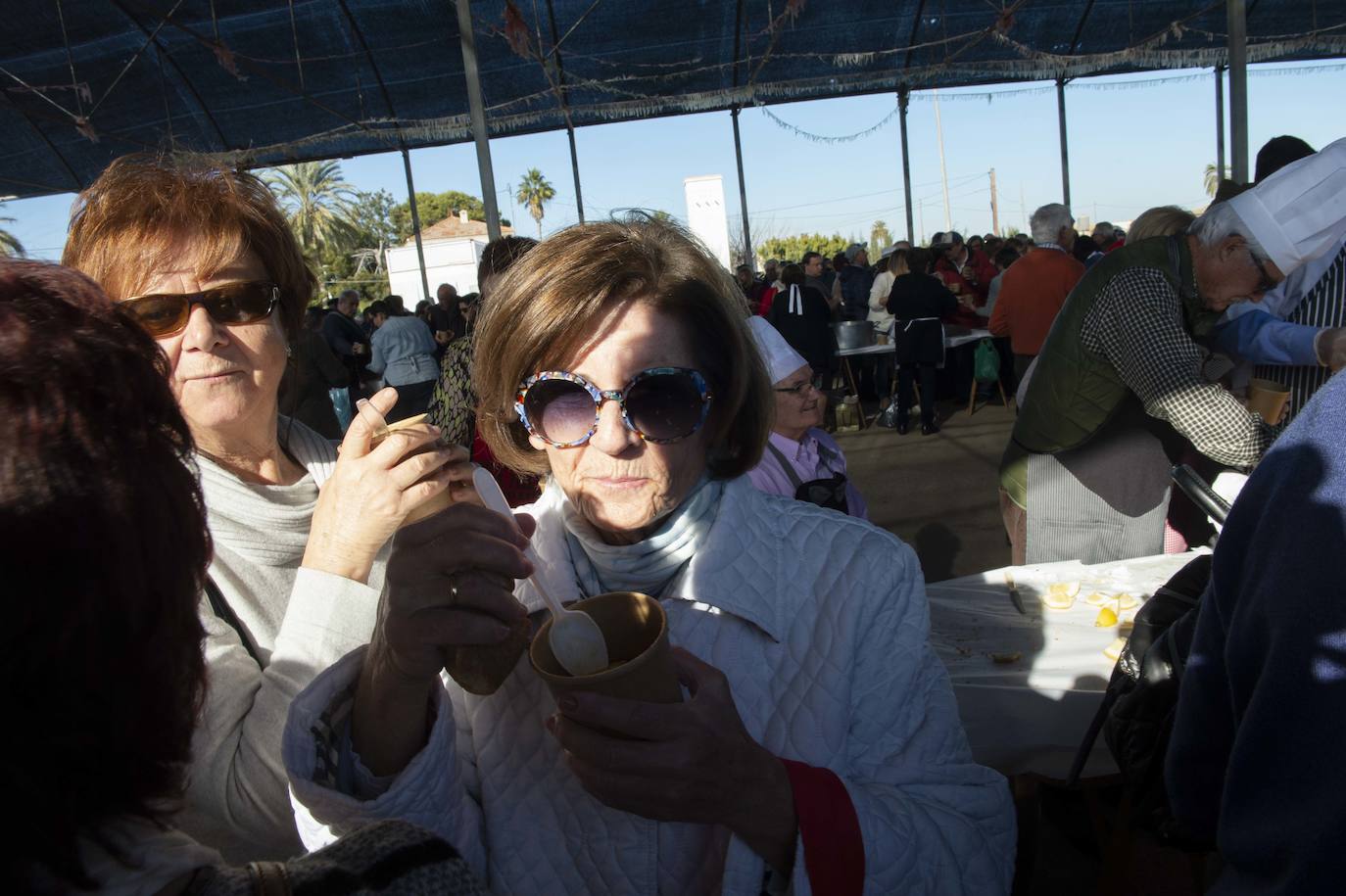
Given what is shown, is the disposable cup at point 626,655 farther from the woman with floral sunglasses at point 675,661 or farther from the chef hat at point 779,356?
the chef hat at point 779,356

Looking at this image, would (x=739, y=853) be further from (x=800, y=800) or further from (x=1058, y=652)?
(x=1058, y=652)

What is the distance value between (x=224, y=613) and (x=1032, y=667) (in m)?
2.02

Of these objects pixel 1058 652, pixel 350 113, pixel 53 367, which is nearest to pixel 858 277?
pixel 350 113

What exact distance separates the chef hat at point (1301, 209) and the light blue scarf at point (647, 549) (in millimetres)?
2122

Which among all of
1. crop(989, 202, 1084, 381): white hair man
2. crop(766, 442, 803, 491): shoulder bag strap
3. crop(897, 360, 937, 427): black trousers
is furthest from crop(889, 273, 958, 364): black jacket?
crop(766, 442, 803, 491): shoulder bag strap

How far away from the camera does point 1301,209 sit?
2.56m

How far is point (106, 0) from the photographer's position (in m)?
11.5

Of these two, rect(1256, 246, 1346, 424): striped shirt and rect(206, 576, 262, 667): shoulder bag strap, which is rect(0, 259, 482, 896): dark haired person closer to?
rect(206, 576, 262, 667): shoulder bag strap

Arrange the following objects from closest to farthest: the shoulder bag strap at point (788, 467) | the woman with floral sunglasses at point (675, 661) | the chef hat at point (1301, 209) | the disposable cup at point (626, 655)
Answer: the disposable cup at point (626, 655) → the woman with floral sunglasses at point (675, 661) → the chef hat at point (1301, 209) → the shoulder bag strap at point (788, 467)

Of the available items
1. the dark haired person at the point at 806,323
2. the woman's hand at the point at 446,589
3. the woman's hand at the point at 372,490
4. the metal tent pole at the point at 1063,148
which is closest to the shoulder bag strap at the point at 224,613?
the woman's hand at the point at 372,490

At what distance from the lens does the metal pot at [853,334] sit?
10500 millimetres

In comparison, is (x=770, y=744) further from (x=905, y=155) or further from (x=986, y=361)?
(x=905, y=155)

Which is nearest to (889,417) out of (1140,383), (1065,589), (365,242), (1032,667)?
(1140,383)

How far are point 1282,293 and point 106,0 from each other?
46.2 ft
